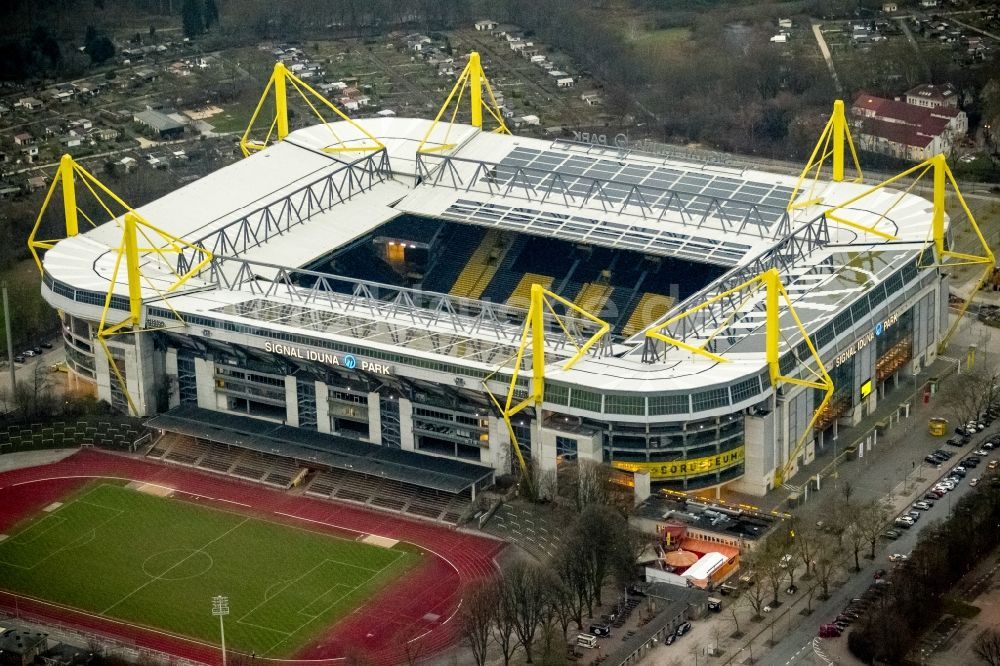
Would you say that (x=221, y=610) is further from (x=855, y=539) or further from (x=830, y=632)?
(x=855, y=539)

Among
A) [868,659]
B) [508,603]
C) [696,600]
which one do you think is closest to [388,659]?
[508,603]

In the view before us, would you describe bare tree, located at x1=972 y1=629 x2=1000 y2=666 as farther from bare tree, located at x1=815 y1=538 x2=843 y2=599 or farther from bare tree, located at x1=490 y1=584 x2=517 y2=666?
bare tree, located at x1=490 y1=584 x2=517 y2=666

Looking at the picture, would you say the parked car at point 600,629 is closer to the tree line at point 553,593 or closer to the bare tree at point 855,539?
the tree line at point 553,593

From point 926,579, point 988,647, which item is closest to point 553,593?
point 926,579

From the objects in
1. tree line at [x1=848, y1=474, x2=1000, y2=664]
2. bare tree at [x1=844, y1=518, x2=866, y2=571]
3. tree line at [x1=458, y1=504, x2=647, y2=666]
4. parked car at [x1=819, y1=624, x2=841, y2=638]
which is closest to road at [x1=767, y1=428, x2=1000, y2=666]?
parked car at [x1=819, y1=624, x2=841, y2=638]

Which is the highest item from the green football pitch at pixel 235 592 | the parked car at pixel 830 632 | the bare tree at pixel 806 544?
the bare tree at pixel 806 544

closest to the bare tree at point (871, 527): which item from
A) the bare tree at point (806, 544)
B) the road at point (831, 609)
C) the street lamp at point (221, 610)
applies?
the road at point (831, 609)

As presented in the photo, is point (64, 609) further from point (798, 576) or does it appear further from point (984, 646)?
point (984, 646)
